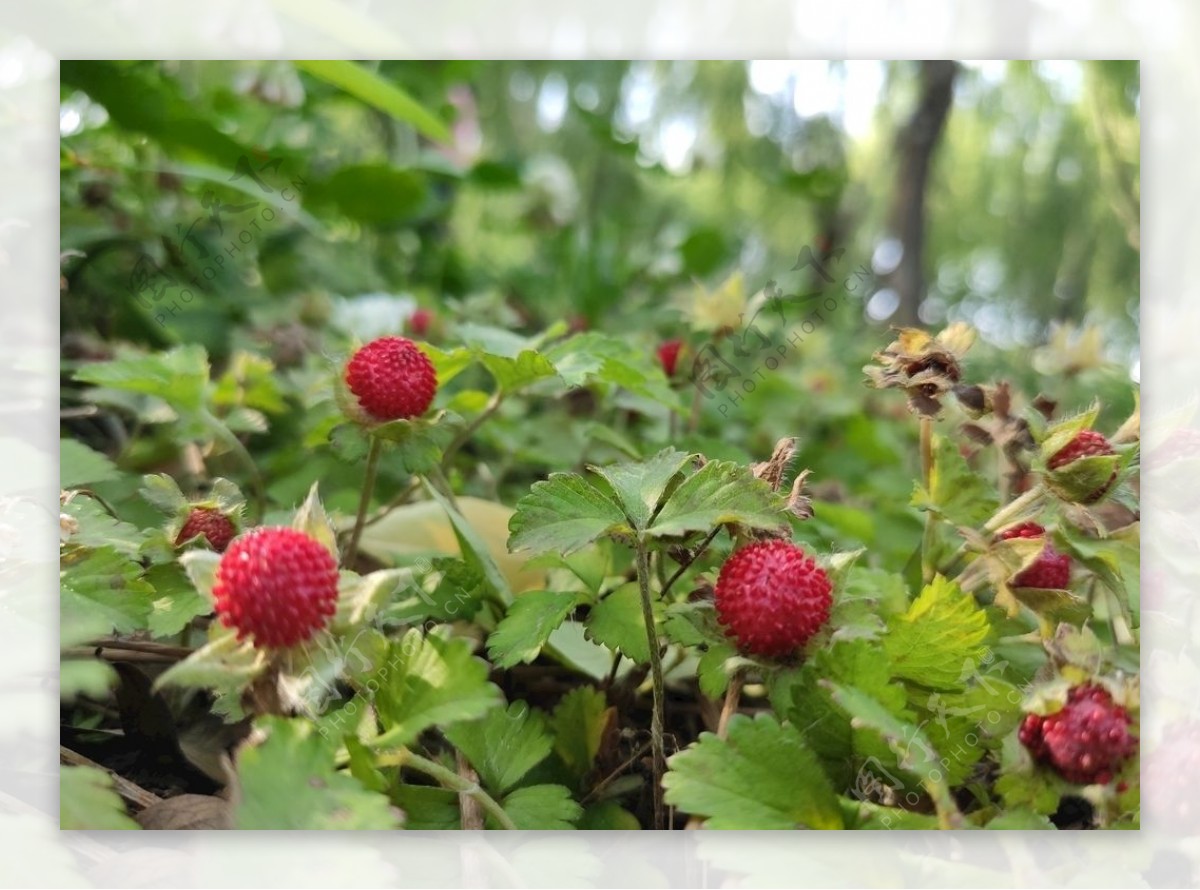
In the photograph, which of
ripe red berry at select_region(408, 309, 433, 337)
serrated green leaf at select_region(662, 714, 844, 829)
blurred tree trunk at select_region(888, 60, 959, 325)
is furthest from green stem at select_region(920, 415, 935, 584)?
blurred tree trunk at select_region(888, 60, 959, 325)

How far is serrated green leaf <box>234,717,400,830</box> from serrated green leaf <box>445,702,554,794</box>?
77 millimetres

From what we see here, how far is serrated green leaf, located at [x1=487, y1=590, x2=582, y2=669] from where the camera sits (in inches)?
21.7

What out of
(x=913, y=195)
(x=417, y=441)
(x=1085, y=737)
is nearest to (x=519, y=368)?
(x=417, y=441)

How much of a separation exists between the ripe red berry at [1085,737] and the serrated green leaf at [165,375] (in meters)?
0.62

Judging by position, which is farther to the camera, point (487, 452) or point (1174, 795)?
point (487, 452)

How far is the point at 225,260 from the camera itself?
128 centimetres

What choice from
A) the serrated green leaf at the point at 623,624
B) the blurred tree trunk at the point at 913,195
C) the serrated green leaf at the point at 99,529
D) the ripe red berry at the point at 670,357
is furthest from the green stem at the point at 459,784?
the blurred tree trunk at the point at 913,195

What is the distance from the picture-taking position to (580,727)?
601 millimetres

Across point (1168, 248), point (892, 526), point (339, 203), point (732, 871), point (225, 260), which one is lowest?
point (732, 871)

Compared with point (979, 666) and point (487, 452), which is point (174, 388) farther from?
point (979, 666)

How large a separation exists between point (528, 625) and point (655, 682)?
79mm

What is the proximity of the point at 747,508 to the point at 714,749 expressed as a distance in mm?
128

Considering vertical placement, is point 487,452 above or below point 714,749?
above

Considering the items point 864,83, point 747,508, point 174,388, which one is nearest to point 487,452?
point 174,388
